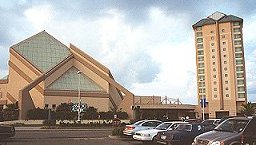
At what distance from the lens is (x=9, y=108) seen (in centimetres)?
6488

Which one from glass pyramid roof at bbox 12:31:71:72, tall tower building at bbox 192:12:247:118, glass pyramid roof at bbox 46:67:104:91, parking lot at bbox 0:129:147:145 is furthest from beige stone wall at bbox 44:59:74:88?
parking lot at bbox 0:129:147:145

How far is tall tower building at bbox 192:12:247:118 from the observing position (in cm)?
9488

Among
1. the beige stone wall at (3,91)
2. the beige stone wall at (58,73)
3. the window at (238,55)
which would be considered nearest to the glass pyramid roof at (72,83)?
the beige stone wall at (58,73)

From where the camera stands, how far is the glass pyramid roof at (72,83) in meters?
77.2

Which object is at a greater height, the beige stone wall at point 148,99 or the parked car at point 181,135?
the beige stone wall at point 148,99

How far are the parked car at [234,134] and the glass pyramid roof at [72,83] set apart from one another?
66.7 meters

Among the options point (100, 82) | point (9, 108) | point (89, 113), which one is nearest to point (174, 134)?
point (89, 113)

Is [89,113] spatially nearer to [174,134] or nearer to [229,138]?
[174,134]

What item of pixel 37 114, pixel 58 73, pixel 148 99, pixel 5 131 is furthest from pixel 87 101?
pixel 5 131

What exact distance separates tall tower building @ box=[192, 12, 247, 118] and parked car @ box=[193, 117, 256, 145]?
3272 inches

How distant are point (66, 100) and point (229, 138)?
66.8 meters

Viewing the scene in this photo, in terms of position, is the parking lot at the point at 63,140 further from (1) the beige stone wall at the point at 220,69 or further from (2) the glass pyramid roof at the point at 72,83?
(1) the beige stone wall at the point at 220,69

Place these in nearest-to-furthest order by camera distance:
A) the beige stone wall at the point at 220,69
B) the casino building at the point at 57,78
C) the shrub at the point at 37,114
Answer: the shrub at the point at 37,114 < the casino building at the point at 57,78 < the beige stone wall at the point at 220,69

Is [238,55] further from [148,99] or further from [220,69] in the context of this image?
[148,99]
